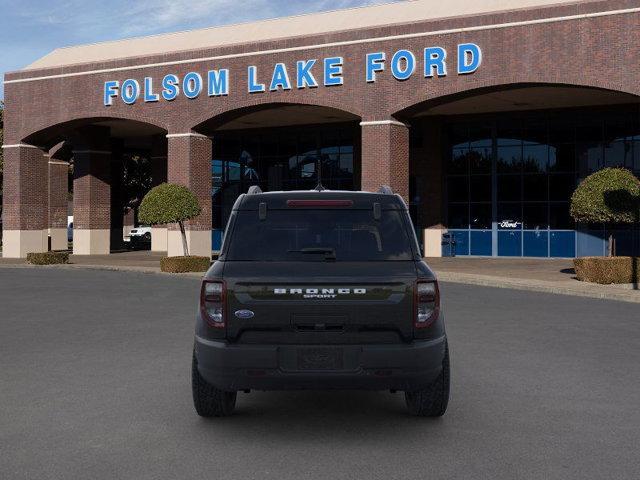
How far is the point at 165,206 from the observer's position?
30.3 meters

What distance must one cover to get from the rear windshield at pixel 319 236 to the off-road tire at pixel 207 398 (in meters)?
1.08

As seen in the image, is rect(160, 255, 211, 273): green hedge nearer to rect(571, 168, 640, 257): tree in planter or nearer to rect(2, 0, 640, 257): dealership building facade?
rect(2, 0, 640, 257): dealership building facade

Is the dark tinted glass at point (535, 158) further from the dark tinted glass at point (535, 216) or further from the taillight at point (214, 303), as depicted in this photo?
the taillight at point (214, 303)

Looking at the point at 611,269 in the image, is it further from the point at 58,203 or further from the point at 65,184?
the point at 65,184

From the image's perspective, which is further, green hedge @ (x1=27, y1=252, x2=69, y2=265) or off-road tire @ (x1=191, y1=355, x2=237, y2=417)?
green hedge @ (x1=27, y1=252, x2=69, y2=265)

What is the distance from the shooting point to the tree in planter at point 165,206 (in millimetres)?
30234

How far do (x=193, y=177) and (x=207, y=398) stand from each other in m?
29.1

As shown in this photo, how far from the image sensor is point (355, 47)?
1234 inches

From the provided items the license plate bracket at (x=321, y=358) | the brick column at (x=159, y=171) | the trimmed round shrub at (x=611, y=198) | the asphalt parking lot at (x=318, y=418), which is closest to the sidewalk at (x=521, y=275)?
the trimmed round shrub at (x=611, y=198)

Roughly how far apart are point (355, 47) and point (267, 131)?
14.0 metres

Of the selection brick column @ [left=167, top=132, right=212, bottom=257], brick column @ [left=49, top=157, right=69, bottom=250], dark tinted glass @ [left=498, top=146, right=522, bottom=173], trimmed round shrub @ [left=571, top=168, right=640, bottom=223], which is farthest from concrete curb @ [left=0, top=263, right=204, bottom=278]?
dark tinted glass @ [left=498, top=146, right=522, bottom=173]

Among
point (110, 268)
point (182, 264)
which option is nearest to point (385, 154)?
point (182, 264)

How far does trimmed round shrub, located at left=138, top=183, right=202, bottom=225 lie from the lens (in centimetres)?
3023

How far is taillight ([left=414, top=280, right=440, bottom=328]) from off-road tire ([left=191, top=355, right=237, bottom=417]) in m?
1.79
